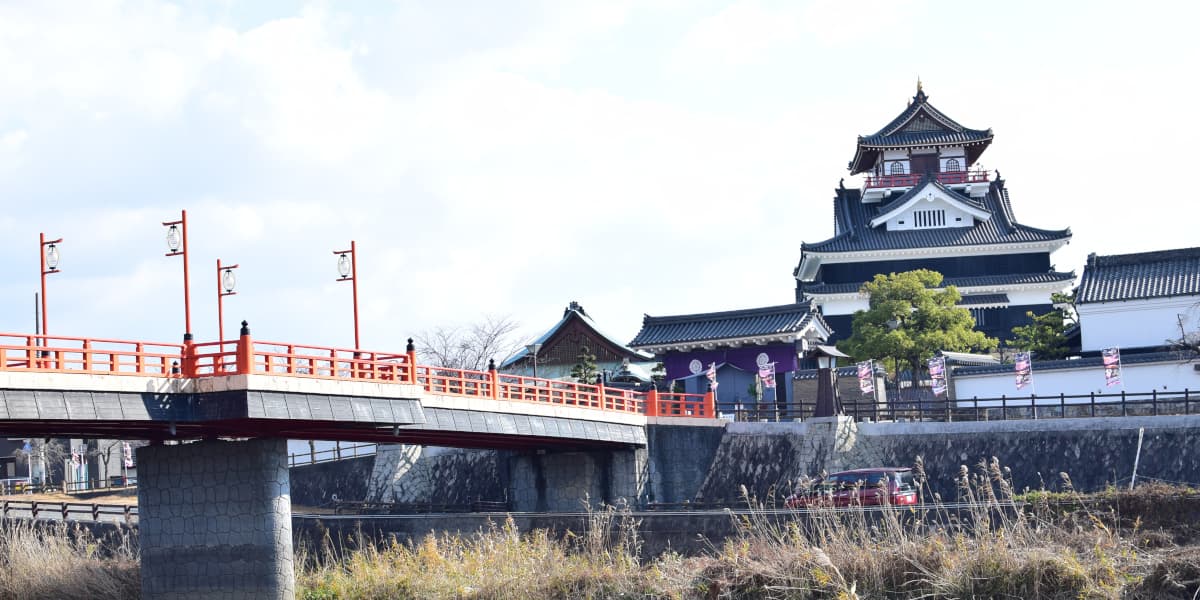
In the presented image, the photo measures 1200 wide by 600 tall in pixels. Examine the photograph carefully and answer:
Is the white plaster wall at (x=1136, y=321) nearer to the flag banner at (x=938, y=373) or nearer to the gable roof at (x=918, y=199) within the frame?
the flag banner at (x=938, y=373)

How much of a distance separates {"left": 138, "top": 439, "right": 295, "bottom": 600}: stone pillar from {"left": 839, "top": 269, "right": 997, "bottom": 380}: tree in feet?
103

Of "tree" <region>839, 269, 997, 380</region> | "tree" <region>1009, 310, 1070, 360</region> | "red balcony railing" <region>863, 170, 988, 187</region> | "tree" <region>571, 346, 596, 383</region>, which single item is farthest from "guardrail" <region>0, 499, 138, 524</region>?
"red balcony railing" <region>863, 170, 988, 187</region>

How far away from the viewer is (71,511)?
42.4m

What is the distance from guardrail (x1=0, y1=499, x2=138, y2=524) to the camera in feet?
137

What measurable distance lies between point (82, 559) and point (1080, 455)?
82.3ft

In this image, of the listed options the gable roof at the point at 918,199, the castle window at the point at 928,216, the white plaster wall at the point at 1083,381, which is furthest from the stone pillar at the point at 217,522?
the castle window at the point at 928,216

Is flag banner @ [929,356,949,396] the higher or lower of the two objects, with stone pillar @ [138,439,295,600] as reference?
higher

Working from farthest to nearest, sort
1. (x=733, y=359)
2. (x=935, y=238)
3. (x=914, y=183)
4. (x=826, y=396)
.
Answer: (x=914, y=183)
(x=935, y=238)
(x=733, y=359)
(x=826, y=396)

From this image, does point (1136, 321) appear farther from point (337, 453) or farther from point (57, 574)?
point (57, 574)

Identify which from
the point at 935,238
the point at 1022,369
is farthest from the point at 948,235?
the point at 1022,369

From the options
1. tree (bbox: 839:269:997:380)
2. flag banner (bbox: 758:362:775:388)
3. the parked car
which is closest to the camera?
the parked car

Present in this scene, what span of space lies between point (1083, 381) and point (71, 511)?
31647 mm

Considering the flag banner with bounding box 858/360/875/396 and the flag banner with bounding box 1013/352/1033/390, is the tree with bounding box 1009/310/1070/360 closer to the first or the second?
the flag banner with bounding box 1013/352/1033/390

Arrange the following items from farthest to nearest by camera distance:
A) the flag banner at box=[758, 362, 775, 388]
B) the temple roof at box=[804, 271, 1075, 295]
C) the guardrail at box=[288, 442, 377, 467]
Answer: the temple roof at box=[804, 271, 1075, 295]
the guardrail at box=[288, 442, 377, 467]
the flag banner at box=[758, 362, 775, 388]
